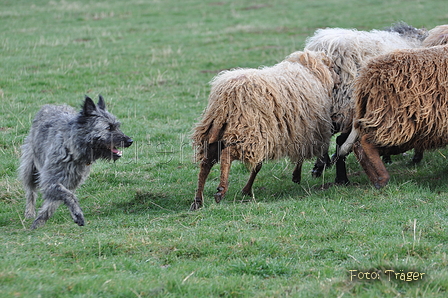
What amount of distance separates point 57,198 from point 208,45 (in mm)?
14672

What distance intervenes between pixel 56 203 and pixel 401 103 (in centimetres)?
462

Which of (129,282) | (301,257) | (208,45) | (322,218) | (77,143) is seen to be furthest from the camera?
(208,45)

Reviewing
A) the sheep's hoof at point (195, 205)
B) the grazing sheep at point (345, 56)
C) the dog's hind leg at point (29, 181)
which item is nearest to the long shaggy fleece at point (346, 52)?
the grazing sheep at point (345, 56)

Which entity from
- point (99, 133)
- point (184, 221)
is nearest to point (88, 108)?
point (99, 133)

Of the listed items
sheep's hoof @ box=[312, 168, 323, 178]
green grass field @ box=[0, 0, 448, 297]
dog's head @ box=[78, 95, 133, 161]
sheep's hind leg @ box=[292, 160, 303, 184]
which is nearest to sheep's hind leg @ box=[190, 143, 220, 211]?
green grass field @ box=[0, 0, 448, 297]

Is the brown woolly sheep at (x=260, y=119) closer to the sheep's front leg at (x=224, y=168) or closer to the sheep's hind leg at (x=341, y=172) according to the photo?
the sheep's front leg at (x=224, y=168)

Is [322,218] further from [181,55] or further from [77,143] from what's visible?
[181,55]

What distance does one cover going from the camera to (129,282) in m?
5.02

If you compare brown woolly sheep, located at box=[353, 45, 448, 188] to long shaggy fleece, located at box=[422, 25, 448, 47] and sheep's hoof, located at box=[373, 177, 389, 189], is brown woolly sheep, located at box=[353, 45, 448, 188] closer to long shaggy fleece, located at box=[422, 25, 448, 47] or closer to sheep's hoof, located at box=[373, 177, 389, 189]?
sheep's hoof, located at box=[373, 177, 389, 189]

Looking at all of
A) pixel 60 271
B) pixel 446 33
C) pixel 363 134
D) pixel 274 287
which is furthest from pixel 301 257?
pixel 446 33

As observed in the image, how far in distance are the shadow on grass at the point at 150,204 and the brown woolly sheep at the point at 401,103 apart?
8.69ft

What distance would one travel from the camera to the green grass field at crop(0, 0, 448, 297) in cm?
507

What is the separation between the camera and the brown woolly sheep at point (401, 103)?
7.70 m

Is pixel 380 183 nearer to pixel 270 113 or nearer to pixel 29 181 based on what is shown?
pixel 270 113
